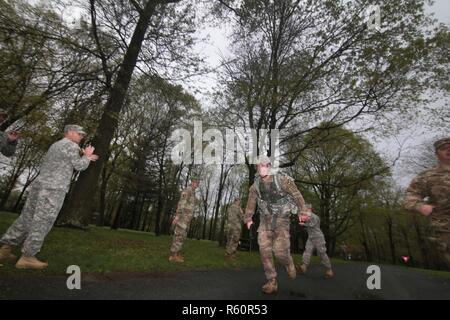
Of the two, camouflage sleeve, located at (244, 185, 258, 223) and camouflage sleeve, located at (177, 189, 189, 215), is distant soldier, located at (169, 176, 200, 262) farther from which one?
camouflage sleeve, located at (244, 185, 258, 223)

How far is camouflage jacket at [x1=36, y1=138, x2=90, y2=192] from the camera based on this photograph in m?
4.89

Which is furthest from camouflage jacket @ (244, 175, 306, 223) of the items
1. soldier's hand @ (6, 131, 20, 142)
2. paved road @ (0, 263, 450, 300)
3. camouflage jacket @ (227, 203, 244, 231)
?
camouflage jacket @ (227, 203, 244, 231)

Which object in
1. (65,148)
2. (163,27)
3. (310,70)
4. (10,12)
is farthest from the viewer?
(310,70)

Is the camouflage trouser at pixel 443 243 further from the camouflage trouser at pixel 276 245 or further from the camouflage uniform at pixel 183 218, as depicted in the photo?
the camouflage uniform at pixel 183 218

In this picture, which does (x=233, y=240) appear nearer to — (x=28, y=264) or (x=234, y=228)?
(x=234, y=228)

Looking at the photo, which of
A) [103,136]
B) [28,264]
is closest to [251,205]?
[28,264]

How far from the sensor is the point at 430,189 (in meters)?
4.58

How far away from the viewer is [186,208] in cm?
848

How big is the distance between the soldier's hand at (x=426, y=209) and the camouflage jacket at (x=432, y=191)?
0.11 m

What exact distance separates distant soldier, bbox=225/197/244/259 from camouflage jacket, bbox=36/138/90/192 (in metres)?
7.29

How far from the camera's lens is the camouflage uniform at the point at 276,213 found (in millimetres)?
5273
